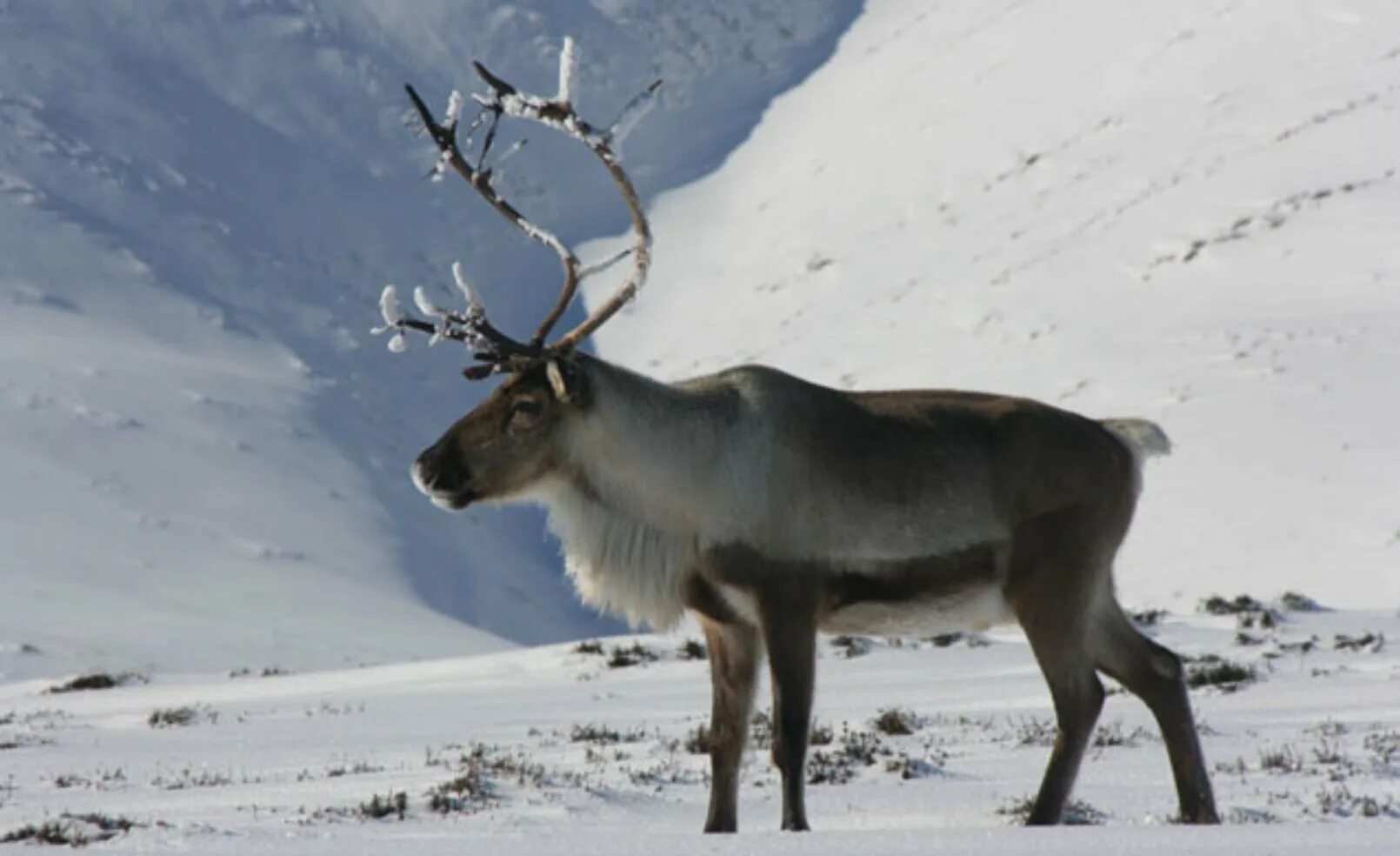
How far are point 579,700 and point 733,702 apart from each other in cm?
627

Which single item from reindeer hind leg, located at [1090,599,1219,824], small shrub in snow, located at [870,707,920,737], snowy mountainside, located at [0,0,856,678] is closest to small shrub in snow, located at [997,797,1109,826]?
reindeer hind leg, located at [1090,599,1219,824]

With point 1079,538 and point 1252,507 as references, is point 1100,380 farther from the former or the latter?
point 1079,538

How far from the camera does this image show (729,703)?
7.79 m

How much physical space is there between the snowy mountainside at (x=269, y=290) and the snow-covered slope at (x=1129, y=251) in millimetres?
3140

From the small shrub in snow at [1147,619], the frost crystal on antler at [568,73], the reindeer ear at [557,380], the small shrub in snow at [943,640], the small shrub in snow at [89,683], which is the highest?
the frost crystal on antler at [568,73]

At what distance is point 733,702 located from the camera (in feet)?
25.6

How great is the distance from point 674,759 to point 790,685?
8.95 ft

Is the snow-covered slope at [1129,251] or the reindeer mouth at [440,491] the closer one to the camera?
the reindeer mouth at [440,491]

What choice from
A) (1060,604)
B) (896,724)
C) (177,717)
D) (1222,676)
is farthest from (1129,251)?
(1060,604)

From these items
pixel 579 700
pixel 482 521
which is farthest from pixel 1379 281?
pixel 579 700

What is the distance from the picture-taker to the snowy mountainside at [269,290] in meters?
27.1

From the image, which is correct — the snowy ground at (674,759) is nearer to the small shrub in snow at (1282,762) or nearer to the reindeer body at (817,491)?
the small shrub in snow at (1282,762)

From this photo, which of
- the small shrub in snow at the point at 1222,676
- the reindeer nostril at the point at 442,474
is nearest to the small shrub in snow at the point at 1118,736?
the small shrub in snow at the point at 1222,676

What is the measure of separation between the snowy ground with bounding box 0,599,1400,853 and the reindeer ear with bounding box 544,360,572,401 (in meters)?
1.61
